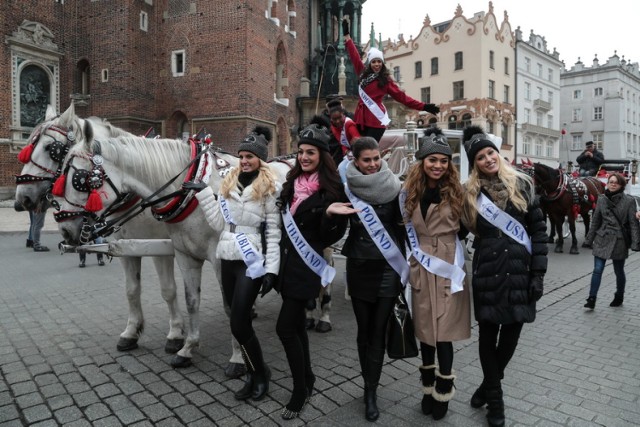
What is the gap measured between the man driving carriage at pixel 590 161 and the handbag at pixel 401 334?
1385cm

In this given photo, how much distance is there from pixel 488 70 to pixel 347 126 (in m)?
42.3

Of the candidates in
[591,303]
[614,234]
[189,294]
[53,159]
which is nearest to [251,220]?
[189,294]

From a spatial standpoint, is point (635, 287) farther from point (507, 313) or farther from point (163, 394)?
point (163, 394)

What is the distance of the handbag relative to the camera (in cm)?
347

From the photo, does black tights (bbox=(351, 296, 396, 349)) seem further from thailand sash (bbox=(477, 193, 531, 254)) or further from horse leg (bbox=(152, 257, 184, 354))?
horse leg (bbox=(152, 257, 184, 354))

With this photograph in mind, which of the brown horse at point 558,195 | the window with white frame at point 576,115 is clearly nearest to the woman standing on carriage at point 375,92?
the brown horse at point 558,195

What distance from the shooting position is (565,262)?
10.4 m

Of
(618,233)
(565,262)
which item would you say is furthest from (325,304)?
(565,262)

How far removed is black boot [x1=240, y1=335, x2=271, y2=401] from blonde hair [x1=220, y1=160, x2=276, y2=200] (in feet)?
3.73

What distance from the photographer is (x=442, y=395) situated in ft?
11.2

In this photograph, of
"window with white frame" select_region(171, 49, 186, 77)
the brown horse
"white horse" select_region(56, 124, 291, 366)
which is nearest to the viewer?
"white horse" select_region(56, 124, 291, 366)

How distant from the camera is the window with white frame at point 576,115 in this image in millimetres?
64125

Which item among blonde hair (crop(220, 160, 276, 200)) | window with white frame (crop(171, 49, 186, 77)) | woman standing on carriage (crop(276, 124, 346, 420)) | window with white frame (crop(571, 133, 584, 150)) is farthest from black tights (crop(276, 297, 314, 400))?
window with white frame (crop(571, 133, 584, 150))

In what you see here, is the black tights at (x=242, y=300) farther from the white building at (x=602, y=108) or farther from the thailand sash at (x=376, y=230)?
the white building at (x=602, y=108)
